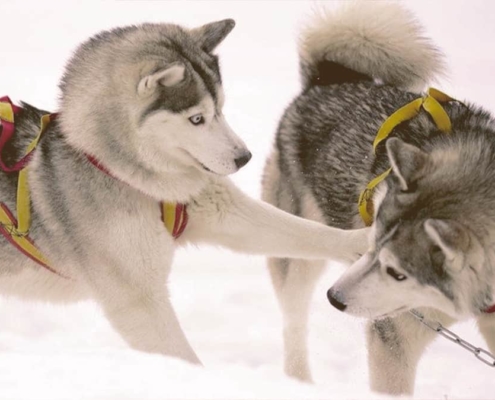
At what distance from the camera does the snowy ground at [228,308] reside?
2.26 m

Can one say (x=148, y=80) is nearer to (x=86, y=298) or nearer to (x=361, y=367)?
(x=86, y=298)

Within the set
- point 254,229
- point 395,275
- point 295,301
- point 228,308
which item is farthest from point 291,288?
point 395,275

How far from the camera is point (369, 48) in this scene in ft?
13.1

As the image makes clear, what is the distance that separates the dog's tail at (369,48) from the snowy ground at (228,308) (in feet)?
1.80

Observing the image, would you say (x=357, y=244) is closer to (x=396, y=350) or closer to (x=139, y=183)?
(x=396, y=350)

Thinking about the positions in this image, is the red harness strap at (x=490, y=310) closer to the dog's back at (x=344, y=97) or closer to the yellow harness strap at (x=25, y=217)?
the dog's back at (x=344, y=97)

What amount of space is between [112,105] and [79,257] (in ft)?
2.27

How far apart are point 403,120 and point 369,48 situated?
87 cm

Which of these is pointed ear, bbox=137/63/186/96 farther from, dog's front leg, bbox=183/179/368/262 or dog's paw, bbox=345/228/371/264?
dog's paw, bbox=345/228/371/264

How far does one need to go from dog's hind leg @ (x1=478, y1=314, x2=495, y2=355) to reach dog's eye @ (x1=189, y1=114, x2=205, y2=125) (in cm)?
135

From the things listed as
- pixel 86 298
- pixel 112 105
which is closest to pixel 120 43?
pixel 112 105

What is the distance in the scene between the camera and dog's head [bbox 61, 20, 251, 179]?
2904mm

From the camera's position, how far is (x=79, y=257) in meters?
3.17

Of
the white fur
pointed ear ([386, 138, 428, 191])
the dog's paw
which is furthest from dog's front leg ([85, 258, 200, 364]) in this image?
pointed ear ([386, 138, 428, 191])
